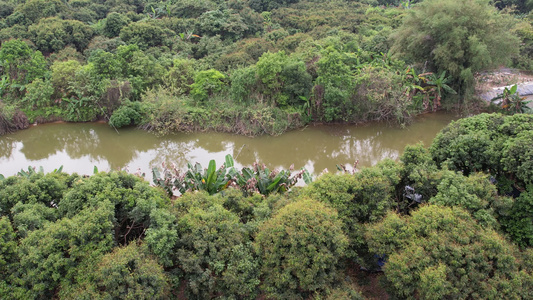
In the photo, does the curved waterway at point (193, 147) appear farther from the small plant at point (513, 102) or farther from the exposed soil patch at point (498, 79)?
the exposed soil patch at point (498, 79)

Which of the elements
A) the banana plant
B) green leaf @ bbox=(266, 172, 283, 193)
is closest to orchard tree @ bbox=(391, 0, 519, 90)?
the banana plant

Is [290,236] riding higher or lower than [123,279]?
higher

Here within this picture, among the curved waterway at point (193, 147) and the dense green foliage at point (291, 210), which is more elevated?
the dense green foliage at point (291, 210)

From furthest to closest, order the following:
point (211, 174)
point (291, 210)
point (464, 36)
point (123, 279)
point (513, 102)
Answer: point (513, 102)
point (464, 36)
point (211, 174)
point (291, 210)
point (123, 279)

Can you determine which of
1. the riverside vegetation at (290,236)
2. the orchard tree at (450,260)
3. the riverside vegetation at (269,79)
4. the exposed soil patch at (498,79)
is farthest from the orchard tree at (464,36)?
the orchard tree at (450,260)

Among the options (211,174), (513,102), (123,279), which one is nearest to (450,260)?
(123,279)

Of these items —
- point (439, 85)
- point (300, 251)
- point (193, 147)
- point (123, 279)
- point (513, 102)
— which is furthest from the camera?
point (439, 85)

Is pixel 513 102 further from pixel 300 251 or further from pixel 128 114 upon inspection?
pixel 128 114

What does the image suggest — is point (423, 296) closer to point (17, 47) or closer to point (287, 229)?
point (287, 229)
